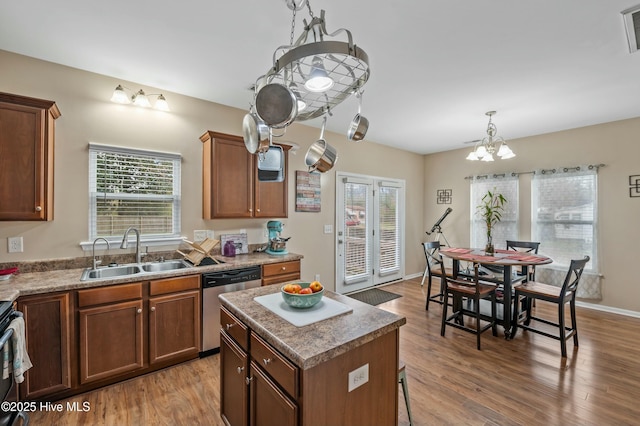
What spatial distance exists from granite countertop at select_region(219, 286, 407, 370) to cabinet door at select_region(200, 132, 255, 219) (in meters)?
1.66

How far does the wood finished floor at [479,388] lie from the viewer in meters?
2.01

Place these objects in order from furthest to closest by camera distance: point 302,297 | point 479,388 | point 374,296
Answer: point 374,296 < point 479,388 < point 302,297

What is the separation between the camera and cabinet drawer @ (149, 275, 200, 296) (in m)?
2.46

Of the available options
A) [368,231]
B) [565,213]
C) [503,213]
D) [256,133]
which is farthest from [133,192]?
[565,213]

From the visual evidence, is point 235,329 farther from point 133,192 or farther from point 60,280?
point 133,192

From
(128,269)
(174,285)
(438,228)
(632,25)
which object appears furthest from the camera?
(438,228)

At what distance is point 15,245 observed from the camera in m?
2.39

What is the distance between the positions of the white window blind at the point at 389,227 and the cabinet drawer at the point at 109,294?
394 centimetres

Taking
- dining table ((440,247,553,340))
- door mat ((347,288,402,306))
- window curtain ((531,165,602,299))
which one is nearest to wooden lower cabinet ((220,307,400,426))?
dining table ((440,247,553,340))

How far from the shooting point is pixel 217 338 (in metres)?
2.83

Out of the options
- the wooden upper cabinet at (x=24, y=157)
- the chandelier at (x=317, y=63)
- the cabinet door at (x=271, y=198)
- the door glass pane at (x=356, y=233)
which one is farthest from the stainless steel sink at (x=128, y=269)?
the door glass pane at (x=356, y=233)

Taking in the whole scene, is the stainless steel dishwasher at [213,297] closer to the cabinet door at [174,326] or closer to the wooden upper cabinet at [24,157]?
the cabinet door at [174,326]

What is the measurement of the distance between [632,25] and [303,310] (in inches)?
113

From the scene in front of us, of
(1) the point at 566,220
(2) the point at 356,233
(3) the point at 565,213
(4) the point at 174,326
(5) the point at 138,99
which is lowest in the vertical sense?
(4) the point at 174,326
